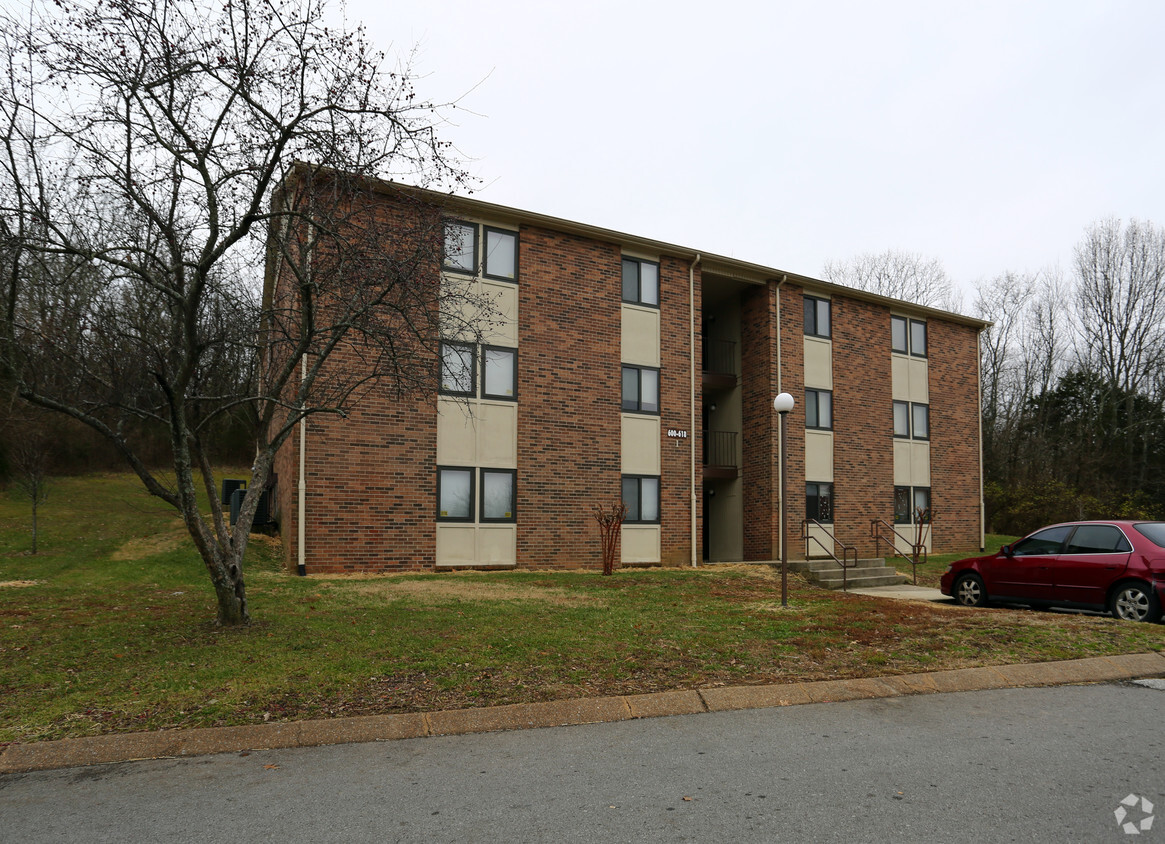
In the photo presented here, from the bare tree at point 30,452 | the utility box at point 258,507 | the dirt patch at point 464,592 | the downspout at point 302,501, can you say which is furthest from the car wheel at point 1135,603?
the bare tree at point 30,452

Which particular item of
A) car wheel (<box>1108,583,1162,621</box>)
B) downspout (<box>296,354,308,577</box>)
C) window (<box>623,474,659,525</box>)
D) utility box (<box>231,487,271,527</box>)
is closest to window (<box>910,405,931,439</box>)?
window (<box>623,474,659,525</box>)

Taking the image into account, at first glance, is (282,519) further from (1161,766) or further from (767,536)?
(1161,766)

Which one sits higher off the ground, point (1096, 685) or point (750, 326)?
point (750, 326)

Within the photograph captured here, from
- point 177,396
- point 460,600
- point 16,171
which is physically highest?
point 16,171

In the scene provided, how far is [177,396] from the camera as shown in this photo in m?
7.82

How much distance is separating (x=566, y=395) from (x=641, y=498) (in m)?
3.30

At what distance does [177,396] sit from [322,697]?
3574 mm

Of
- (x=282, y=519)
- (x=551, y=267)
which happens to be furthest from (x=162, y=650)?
(x=551, y=267)

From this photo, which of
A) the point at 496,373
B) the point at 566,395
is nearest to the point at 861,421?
the point at 566,395

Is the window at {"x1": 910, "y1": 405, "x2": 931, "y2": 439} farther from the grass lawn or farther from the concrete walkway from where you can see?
the grass lawn

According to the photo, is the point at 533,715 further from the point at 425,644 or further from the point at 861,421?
the point at 861,421

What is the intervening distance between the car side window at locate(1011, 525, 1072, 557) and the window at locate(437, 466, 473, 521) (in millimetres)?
10589

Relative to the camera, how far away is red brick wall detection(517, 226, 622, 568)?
708 inches

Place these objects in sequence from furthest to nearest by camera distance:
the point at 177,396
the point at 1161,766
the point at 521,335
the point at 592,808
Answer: the point at 521,335
the point at 177,396
the point at 1161,766
the point at 592,808
